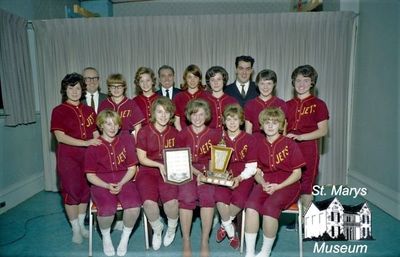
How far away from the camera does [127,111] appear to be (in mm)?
3320

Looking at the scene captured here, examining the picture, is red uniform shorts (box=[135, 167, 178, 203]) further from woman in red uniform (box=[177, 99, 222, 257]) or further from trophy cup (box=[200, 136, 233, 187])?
trophy cup (box=[200, 136, 233, 187])

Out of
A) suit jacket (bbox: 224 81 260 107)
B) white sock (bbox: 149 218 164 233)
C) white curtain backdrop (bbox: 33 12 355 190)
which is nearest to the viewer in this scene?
white sock (bbox: 149 218 164 233)

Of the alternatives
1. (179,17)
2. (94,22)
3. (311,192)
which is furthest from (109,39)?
(311,192)

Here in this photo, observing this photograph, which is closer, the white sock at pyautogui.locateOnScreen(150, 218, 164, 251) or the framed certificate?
the framed certificate

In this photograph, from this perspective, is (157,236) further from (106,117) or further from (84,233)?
(106,117)

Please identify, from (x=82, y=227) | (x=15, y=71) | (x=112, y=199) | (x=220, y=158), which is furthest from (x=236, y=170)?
(x=15, y=71)

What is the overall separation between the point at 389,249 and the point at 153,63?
3.76 m

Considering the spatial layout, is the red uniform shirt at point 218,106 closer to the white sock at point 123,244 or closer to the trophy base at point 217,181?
the trophy base at point 217,181

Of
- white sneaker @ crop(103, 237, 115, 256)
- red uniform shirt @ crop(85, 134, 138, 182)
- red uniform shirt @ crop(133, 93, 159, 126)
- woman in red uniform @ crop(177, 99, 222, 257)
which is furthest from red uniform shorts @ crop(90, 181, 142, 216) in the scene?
red uniform shirt @ crop(133, 93, 159, 126)

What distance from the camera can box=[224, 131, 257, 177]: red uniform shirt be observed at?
2936 millimetres

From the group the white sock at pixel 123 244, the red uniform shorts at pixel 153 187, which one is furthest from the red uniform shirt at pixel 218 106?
the white sock at pixel 123 244

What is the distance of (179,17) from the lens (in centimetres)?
461

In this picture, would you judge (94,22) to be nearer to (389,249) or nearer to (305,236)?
(305,236)

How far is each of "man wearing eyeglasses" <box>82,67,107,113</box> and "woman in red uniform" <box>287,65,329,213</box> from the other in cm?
217
